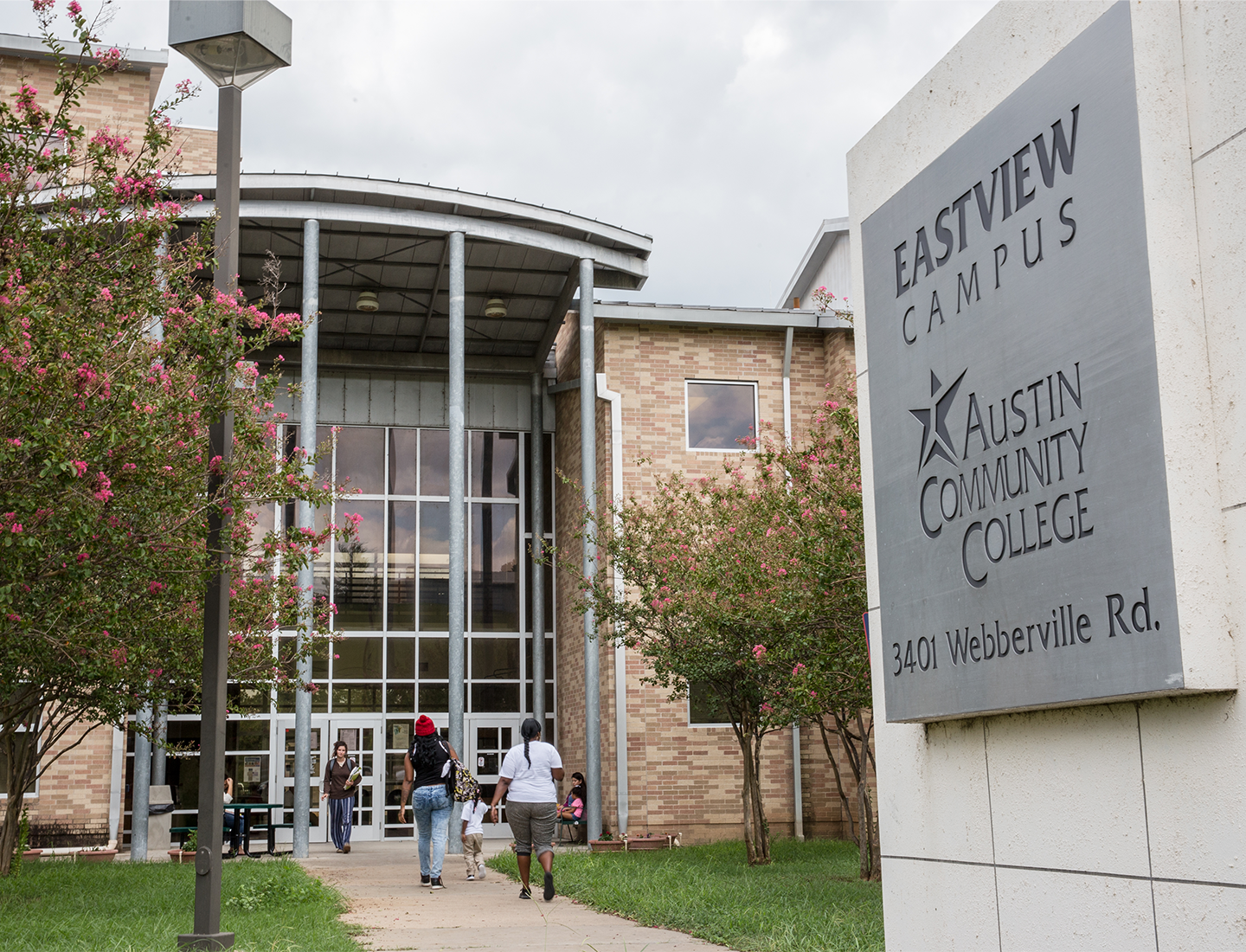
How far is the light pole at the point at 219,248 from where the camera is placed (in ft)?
24.1

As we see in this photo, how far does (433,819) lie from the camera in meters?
12.8

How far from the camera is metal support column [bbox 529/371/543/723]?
2622cm

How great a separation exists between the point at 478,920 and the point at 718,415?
50.2ft

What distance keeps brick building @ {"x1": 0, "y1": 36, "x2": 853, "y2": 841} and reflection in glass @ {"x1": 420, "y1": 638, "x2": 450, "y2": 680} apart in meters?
0.04

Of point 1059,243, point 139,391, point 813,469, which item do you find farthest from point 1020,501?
point 813,469

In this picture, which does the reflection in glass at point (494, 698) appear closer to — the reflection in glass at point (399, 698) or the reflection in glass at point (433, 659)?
the reflection in glass at point (433, 659)

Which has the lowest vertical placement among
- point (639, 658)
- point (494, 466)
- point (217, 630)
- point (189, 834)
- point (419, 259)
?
point (189, 834)

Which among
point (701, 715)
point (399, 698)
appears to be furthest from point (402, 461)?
point (701, 715)

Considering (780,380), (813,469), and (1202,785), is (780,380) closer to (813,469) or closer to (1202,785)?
(813,469)

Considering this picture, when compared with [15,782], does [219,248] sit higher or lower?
higher

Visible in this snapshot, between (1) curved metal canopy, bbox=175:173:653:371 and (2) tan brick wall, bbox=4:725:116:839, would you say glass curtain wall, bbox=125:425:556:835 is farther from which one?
(2) tan brick wall, bbox=4:725:116:839

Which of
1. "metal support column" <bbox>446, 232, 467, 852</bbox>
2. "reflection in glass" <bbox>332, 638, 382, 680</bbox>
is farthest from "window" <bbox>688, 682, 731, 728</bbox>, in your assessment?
"reflection in glass" <bbox>332, 638, 382, 680</bbox>

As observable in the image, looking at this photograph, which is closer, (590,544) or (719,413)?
(590,544)

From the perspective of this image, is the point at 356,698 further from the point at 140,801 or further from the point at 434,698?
the point at 140,801
